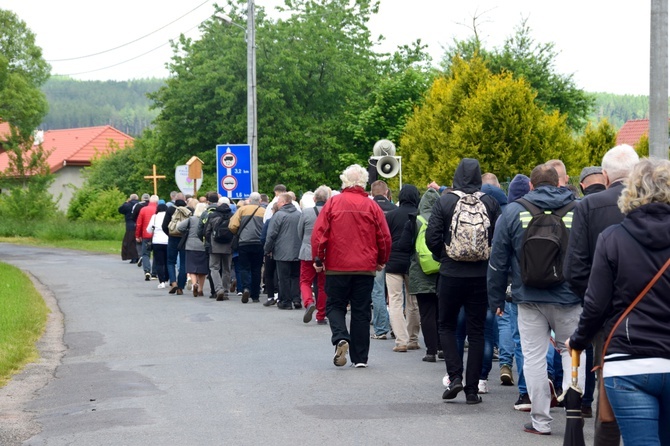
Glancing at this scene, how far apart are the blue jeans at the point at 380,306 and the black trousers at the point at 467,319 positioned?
4.35 metres

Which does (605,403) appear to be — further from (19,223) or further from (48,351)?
(19,223)

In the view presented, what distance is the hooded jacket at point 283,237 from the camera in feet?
57.2

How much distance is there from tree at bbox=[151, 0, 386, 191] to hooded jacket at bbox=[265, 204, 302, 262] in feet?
92.2

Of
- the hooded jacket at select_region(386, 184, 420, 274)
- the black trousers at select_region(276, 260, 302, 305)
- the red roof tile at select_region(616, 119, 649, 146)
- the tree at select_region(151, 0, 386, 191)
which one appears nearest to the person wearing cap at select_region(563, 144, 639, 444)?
the hooded jacket at select_region(386, 184, 420, 274)

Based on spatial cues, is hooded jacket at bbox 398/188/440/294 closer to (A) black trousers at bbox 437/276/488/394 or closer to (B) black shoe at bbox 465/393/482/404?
(A) black trousers at bbox 437/276/488/394

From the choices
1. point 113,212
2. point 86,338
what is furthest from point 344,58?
point 86,338

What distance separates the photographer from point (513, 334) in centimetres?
941

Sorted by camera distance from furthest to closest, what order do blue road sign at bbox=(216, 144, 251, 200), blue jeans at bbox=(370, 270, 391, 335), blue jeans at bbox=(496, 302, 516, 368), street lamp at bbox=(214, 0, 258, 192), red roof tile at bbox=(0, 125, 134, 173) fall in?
red roof tile at bbox=(0, 125, 134, 173) < street lamp at bbox=(214, 0, 258, 192) < blue road sign at bbox=(216, 144, 251, 200) < blue jeans at bbox=(370, 270, 391, 335) < blue jeans at bbox=(496, 302, 516, 368)

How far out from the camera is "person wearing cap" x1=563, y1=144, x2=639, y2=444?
603cm

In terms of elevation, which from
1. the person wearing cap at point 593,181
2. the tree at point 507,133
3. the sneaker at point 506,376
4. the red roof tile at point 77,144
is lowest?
the sneaker at point 506,376

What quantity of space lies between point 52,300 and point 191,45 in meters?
33.4

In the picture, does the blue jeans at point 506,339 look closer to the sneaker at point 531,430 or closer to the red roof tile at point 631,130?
the sneaker at point 531,430

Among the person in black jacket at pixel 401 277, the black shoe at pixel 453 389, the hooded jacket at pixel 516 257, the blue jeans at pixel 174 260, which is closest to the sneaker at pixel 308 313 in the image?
the person in black jacket at pixel 401 277

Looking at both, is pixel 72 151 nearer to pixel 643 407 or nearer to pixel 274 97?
pixel 274 97
